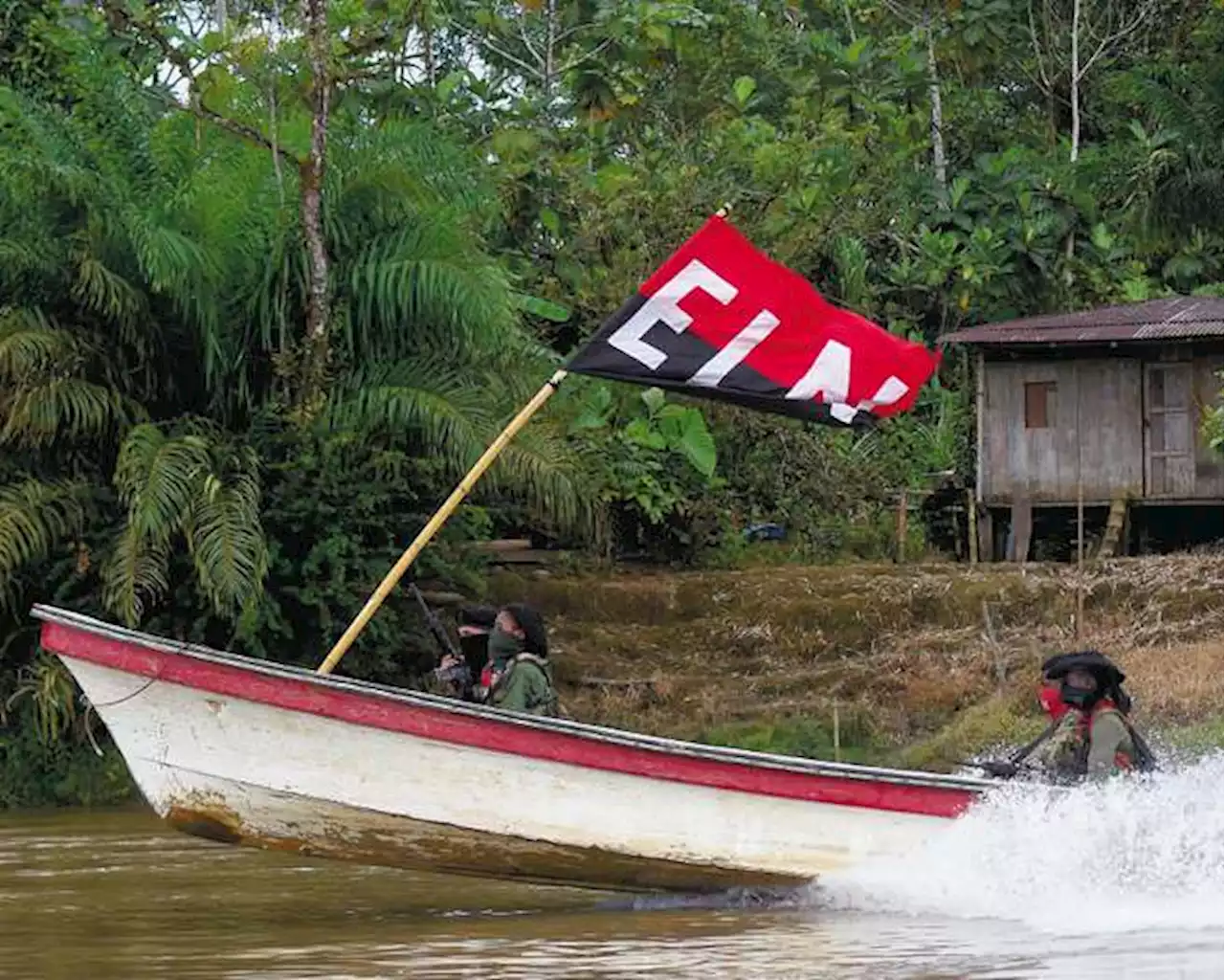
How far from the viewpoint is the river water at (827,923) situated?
1051cm

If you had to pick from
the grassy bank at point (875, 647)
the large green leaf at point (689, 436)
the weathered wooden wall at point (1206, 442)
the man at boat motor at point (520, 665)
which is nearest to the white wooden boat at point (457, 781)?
the man at boat motor at point (520, 665)

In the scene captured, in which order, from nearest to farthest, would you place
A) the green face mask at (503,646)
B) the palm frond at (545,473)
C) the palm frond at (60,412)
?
the green face mask at (503,646) < the palm frond at (60,412) < the palm frond at (545,473)

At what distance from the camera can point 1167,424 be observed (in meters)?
27.2

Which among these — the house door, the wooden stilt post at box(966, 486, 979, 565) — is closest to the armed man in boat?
the wooden stilt post at box(966, 486, 979, 565)

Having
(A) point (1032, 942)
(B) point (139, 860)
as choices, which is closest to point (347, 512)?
(B) point (139, 860)

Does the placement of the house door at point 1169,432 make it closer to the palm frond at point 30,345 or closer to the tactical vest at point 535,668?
the palm frond at point 30,345

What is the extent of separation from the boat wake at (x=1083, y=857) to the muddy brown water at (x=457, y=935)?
0.59ft

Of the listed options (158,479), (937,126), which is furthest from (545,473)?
(937,126)

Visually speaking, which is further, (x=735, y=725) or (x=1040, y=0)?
(x=1040, y=0)

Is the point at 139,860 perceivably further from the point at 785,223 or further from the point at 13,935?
the point at 785,223

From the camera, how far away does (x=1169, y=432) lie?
89.4 feet

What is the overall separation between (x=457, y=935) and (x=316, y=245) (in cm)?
924

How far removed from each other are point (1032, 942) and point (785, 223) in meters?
17.3

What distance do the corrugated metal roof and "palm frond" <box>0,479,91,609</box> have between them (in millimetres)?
10892
